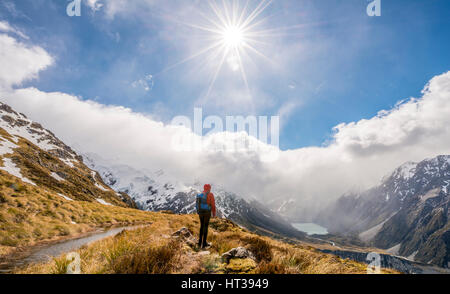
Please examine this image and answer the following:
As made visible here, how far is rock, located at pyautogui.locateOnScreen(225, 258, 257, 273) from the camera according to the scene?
618 cm

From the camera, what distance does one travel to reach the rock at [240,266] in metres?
6.18

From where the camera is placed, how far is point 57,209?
849 inches

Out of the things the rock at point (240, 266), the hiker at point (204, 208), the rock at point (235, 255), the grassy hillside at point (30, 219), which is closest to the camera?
the rock at point (240, 266)

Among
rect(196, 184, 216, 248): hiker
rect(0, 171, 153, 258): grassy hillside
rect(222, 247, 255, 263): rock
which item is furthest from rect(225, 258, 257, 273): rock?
rect(0, 171, 153, 258): grassy hillside

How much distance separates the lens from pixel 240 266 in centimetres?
638

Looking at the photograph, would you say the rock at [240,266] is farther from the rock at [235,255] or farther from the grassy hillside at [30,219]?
the grassy hillside at [30,219]

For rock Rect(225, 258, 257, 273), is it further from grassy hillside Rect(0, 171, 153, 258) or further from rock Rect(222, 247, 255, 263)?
grassy hillside Rect(0, 171, 153, 258)

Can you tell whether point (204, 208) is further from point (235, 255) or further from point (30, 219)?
point (30, 219)

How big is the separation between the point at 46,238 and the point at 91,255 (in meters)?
11.9

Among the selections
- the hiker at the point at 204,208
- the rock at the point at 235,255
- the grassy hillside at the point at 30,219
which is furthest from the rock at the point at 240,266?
the grassy hillside at the point at 30,219

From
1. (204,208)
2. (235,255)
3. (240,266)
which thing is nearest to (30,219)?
(204,208)
